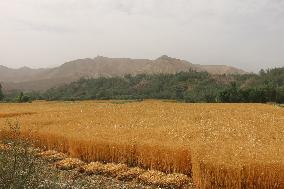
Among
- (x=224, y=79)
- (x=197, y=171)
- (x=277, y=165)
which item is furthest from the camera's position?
(x=224, y=79)

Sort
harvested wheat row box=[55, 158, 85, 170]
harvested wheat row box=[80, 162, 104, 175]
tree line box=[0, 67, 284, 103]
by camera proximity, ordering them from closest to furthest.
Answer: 1. harvested wheat row box=[80, 162, 104, 175]
2. harvested wheat row box=[55, 158, 85, 170]
3. tree line box=[0, 67, 284, 103]

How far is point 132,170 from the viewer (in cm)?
1939

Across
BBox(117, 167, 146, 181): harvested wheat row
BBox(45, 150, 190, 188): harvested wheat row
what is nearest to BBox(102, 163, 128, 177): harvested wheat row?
BBox(45, 150, 190, 188): harvested wheat row

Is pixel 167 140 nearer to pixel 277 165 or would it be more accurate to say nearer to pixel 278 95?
pixel 277 165

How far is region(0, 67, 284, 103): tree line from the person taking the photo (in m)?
64.6

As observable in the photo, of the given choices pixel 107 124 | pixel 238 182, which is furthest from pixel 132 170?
pixel 107 124

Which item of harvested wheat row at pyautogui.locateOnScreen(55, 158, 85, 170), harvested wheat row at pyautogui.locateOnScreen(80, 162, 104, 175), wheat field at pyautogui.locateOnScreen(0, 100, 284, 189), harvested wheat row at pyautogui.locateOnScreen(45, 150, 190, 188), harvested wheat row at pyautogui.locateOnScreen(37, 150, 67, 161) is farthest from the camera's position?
harvested wheat row at pyautogui.locateOnScreen(37, 150, 67, 161)

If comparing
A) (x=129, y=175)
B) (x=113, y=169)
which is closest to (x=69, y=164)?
(x=113, y=169)

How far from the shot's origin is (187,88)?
308 ft

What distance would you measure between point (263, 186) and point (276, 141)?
5.96m

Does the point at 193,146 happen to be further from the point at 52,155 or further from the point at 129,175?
the point at 52,155

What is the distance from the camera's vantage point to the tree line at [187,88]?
2542 inches

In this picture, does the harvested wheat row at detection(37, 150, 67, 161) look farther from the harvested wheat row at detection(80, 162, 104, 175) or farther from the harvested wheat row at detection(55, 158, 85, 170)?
the harvested wheat row at detection(80, 162, 104, 175)

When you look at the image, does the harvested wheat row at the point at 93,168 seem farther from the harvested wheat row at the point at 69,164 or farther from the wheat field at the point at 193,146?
the wheat field at the point at 193,146
